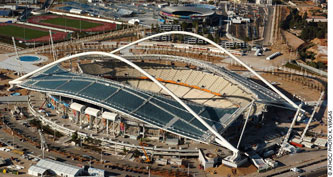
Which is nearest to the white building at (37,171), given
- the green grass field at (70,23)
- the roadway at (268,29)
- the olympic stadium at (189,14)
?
the roadway at (268,29)

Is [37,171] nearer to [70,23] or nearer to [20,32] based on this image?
[20,32]

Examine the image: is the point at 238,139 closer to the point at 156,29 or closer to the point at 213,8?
the point at 156,29

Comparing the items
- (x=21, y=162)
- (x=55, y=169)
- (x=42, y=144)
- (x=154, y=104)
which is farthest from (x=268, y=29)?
(x=21, y=162)

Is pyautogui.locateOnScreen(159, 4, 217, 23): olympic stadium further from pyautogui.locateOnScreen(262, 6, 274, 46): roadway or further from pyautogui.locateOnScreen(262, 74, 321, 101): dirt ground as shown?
pyautogui.locateOnScreen(262, 74, 321, 101): dirt ground

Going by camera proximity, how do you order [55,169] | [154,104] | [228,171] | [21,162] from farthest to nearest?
[154,104] → [21,162] → [228,171] → [55,169]

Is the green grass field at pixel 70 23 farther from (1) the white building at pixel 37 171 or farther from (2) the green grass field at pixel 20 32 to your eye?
(1) the white building at pixel 37 171

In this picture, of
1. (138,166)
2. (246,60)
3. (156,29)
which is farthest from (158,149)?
(156,29)
